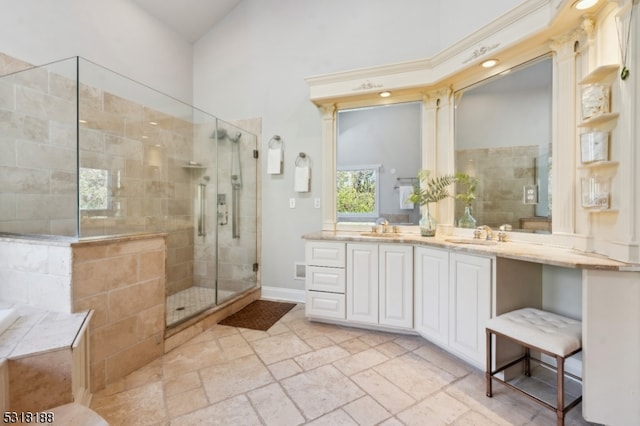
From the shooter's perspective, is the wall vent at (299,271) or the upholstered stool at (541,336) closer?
the upholstered stool at (541,336)

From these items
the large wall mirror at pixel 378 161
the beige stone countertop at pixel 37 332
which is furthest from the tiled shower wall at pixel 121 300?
the large wall mirror at pixel 378 161

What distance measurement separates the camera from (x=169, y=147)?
334 cm

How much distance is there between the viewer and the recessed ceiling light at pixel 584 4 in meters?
1.58

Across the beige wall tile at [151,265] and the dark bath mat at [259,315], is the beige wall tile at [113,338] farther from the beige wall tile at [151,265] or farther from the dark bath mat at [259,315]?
the dark bath mat at [259,315]

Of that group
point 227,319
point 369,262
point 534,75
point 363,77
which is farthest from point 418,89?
point 227,319

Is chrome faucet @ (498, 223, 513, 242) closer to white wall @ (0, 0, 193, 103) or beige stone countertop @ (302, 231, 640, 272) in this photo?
beige stone countertop @ (302, 231, 640, 272)

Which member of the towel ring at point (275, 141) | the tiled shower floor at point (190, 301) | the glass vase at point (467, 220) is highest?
the towel ring at point (275, 141)

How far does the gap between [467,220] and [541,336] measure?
4.22 ft

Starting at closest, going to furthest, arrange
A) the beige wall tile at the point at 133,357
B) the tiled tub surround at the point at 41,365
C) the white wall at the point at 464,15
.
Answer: the tiled tub surround at the point at 41,365, the beige wall tile at the point at 133,357, the white wall at the point at 464,15

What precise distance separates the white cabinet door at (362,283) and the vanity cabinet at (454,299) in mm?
346

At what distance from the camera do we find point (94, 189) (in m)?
2.36

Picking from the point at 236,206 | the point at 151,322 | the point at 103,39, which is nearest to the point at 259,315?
the point at 151,322

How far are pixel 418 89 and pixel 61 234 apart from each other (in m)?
3.05

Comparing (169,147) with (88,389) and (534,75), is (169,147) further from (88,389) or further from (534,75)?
(534,75)
